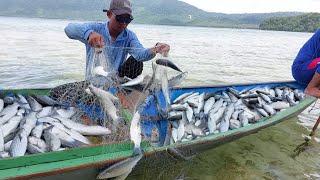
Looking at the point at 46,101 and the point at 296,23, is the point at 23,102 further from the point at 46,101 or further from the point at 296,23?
the point at 296,23

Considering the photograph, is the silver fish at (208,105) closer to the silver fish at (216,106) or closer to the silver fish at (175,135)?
the silver fish at (216,106)

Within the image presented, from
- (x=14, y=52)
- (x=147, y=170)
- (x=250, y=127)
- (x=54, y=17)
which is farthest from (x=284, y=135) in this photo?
(x=54, y=17)

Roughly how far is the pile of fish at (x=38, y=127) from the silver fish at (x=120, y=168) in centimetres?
66

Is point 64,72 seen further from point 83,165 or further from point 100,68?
point 83,165

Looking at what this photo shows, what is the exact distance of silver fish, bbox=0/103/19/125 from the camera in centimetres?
530

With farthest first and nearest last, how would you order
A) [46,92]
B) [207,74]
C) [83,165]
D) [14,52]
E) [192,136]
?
[14,52], [207,74], [46,92], [192,136], [83,165]

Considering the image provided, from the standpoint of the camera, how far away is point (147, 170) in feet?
17.9

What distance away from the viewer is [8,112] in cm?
550

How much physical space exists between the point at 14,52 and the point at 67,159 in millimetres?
19651

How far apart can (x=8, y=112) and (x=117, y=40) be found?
241cm

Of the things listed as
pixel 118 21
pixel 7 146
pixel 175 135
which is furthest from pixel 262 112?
pixel 7 146

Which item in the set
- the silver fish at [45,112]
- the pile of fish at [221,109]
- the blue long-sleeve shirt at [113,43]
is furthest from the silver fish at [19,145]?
the pile of fish at [221,109]

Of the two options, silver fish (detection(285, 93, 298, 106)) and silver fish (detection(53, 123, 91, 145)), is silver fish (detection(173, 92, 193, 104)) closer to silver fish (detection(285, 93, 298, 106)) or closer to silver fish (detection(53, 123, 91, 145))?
silver fish (detection(285, 93, 298, 106))

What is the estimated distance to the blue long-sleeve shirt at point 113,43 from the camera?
6582 mm
